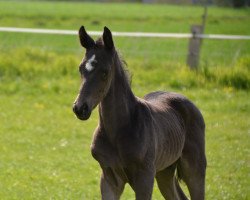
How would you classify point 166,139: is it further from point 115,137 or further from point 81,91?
point 81,91

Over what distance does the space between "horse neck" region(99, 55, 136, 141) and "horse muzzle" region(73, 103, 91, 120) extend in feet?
1.82

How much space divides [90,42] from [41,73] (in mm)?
10469

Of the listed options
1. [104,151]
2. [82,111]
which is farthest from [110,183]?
[82,111]

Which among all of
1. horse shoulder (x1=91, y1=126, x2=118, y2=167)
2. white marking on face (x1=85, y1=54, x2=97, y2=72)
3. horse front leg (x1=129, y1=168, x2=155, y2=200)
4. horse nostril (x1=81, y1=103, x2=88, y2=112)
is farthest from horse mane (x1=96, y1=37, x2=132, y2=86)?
horse front leg (x1=129, y1=168, x2=155, y2=200)

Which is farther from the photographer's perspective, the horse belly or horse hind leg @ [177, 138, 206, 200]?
horse hind leg @ [177, 138, 206, 200]

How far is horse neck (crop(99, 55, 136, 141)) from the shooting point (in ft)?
20.0

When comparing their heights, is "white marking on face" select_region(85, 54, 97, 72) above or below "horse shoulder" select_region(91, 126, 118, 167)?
above

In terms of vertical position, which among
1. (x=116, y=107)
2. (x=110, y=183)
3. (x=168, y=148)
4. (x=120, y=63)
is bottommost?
(x=110, y=183)

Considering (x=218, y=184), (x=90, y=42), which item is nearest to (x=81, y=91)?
(x=90, y=42)

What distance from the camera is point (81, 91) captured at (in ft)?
18.6

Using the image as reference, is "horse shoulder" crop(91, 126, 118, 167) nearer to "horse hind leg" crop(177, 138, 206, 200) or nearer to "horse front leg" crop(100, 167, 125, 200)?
"horse front leg" crop(100, 167, 125, 200)

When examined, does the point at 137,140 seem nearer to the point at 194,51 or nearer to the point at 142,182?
the point at 142,182

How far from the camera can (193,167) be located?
277 inches

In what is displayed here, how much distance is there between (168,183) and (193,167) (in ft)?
0.95
